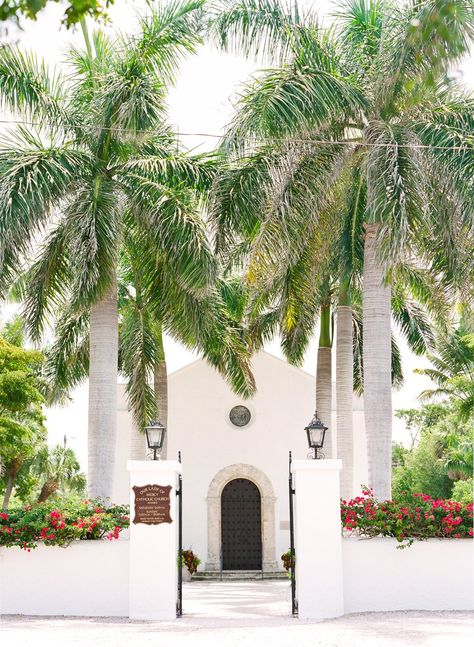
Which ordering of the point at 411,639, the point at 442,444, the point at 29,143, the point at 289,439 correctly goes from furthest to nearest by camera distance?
1. the point at 442,444
2. the point at 289,439
3. the point at 29,143
4. the point at 411,639

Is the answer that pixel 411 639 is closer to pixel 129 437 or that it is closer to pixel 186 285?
pixel 186 285

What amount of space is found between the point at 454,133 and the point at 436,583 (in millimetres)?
6212

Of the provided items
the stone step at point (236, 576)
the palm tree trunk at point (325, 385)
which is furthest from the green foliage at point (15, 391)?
the palm tree trunk at point (325, 385)

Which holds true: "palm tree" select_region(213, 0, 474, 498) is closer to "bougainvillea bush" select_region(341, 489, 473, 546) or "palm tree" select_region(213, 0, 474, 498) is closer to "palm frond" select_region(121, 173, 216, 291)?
"palm frond" select_region(121, 173, 216, 291)

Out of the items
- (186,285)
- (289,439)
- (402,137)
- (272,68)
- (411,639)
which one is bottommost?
(411,639)

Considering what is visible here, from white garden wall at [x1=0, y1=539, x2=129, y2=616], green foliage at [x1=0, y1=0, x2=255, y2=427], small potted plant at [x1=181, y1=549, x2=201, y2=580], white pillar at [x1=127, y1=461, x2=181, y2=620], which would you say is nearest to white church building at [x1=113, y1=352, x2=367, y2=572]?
small potted plant at [x1=181, y1=549, x2=201, y2=580]

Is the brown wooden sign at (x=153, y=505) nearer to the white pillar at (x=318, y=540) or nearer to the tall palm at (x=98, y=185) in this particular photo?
the white pillar at (x=318, y=540)

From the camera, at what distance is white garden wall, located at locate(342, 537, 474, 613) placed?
35.8 ft

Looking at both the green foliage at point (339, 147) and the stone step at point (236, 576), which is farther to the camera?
the stone step at point (236, 576)

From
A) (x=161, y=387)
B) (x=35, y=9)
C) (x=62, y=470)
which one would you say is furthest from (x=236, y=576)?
(x=35, y=9)

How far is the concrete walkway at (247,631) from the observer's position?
853cm

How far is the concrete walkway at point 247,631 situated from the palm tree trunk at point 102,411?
256 cm

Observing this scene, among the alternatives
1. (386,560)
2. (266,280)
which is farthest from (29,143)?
(386,560)

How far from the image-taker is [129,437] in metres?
24.9
